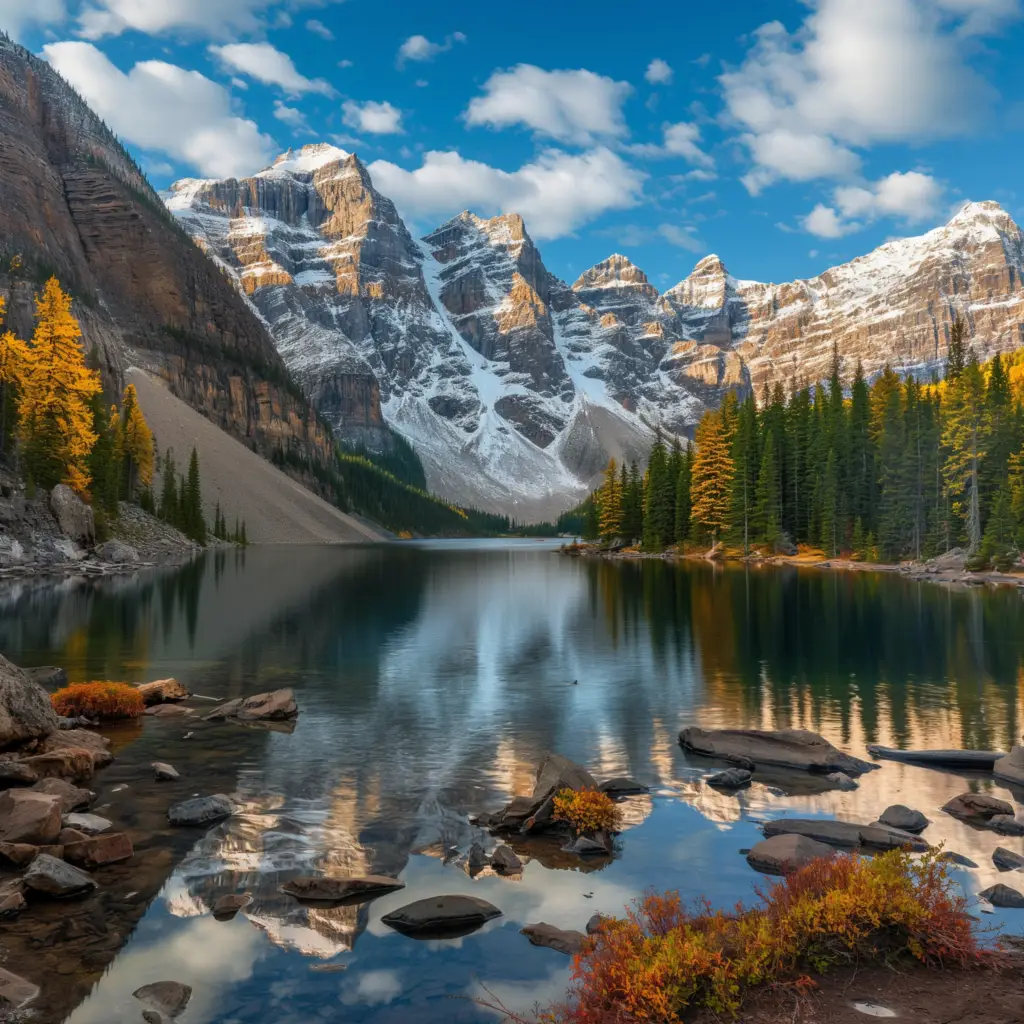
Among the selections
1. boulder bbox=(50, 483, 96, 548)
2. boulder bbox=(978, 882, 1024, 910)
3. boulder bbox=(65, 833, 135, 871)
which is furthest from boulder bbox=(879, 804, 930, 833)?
boulder bbox=(50, 483, 96, 548)

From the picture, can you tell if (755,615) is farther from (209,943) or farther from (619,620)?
(209,943)

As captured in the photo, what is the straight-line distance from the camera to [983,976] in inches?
315

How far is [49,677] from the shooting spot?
1007 inches

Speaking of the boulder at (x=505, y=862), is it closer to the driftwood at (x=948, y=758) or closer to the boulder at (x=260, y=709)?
the driftwood at (x=948, y=758)

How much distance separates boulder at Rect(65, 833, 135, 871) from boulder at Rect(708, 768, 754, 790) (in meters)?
11.2

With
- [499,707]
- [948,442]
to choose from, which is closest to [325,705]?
[499,707]

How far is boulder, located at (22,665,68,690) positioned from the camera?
25.1 meters

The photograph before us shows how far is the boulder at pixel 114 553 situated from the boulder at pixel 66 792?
71.4m

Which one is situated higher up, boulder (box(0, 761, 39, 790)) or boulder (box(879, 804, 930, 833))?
boulder (box(0, 761, 39, 790))

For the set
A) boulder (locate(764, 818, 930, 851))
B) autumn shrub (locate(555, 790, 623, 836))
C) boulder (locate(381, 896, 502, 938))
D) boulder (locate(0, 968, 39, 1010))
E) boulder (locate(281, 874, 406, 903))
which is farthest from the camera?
autumn shrub (locate(555, 790, 623, 836))

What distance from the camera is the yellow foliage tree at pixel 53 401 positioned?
7594 centimetres

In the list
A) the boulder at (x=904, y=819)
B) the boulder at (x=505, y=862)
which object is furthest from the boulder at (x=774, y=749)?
the boulder at (x=505, y=862)

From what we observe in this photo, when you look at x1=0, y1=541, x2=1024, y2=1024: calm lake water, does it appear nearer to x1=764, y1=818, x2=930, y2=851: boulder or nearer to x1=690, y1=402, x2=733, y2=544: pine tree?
x1=764, y1=818, x2=930, y2=851: boulder

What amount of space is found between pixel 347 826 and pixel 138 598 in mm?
44055
